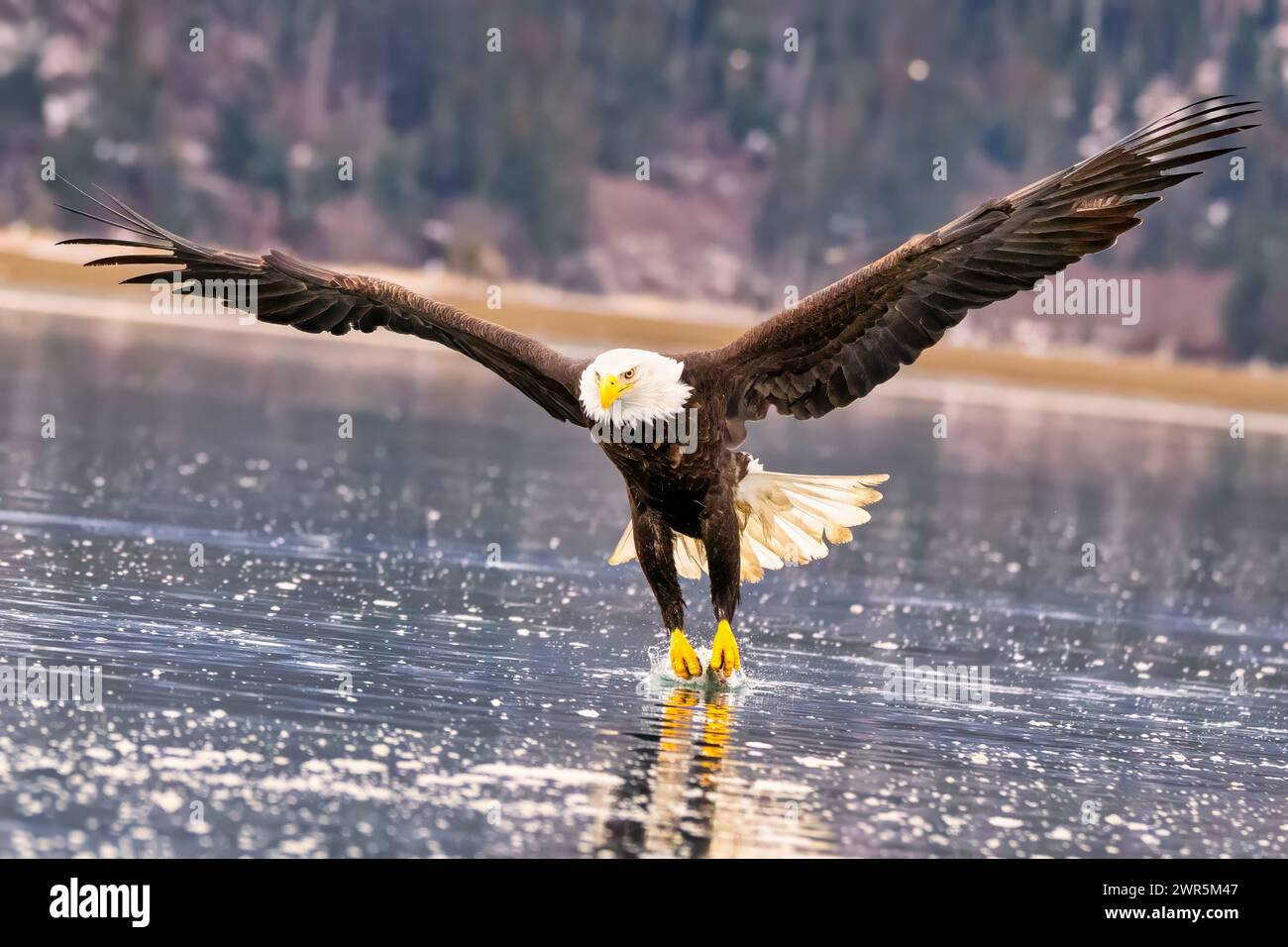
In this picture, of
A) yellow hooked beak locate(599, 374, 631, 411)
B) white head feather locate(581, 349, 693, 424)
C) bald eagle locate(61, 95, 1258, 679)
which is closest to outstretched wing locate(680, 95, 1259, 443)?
bald eagle locate(61, 95, 1258, 679)

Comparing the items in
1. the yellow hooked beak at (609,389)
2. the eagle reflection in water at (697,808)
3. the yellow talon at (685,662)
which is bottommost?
the eagle reflection in water at (697,808)

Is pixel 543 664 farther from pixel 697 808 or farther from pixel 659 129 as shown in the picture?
pixel 659 129

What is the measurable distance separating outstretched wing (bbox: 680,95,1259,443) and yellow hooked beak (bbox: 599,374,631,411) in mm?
633

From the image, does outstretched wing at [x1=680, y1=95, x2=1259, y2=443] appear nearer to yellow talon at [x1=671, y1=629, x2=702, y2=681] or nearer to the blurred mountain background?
yellow talon at [x1=671, y1=629, x2=702, y2=681]

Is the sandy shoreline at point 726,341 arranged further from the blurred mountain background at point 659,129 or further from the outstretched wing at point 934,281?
the outstretched wing at point 934,281

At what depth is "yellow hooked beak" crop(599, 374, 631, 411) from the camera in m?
8.77

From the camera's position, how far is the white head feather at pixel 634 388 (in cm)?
886

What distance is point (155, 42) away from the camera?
198ft

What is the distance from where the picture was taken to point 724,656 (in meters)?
9.48

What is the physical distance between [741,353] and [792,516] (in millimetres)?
1329

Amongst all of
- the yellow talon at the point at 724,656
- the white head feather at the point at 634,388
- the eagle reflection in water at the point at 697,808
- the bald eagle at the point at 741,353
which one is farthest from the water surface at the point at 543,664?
the white head feather at the point at 634,388

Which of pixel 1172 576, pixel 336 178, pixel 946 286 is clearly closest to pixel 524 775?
pixel 946 286
